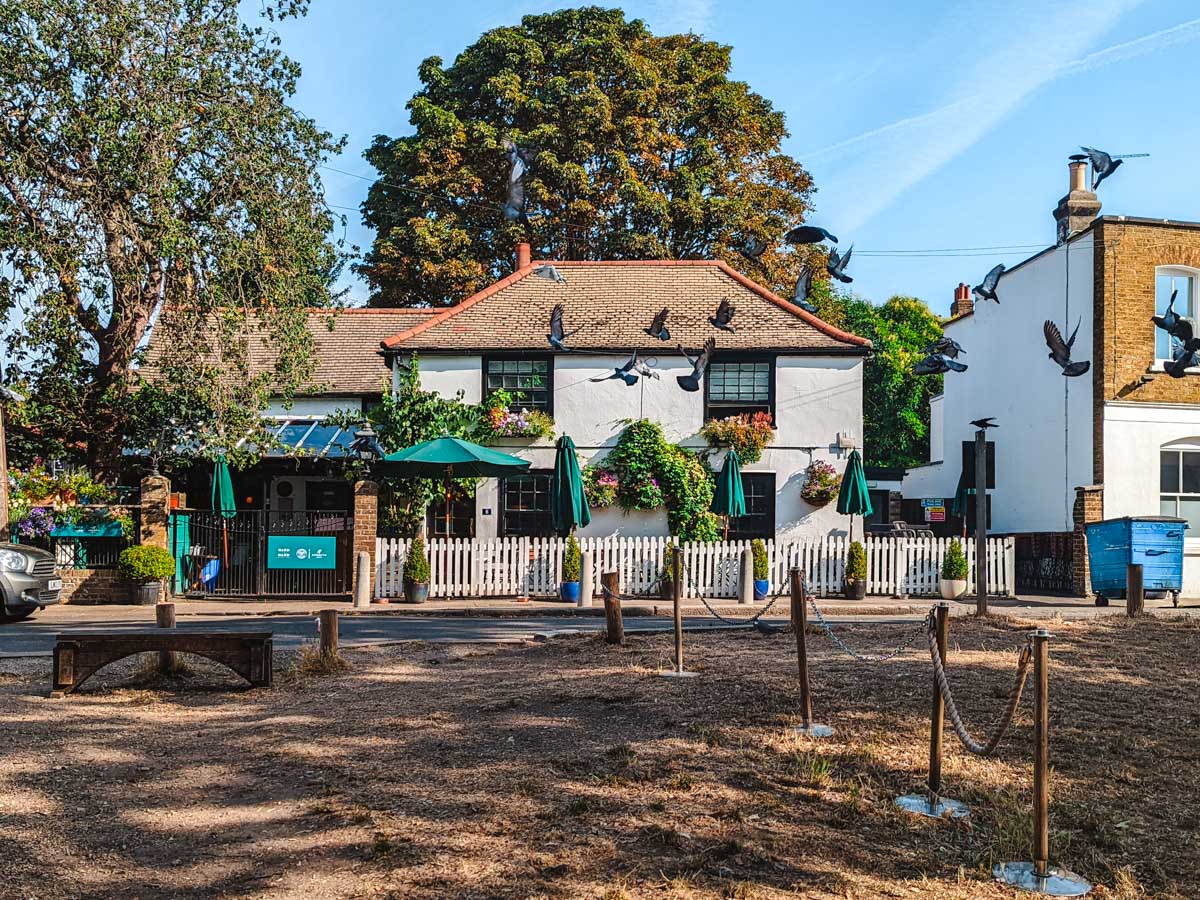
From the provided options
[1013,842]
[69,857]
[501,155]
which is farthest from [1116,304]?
[69,857]

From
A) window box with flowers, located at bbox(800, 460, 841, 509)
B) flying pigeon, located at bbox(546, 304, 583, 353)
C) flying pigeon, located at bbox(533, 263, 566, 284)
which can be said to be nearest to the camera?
flying pigeon, located at bbox(546, 304, 583, 353)

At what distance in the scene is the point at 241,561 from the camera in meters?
20.1

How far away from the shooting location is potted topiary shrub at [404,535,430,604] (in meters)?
19.0

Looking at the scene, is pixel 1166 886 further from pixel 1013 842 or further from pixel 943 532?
pixel 943 532

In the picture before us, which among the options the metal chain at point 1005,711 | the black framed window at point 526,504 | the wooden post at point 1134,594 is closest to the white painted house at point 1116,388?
the wooden post at point 1134,594

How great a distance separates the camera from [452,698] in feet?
27.3

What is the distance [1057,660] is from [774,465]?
13.0m

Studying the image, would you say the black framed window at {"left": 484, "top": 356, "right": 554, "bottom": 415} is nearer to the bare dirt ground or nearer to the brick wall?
the brick wall

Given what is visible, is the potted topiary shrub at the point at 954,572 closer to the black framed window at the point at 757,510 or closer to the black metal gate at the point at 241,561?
the black framed window at the point at 757,510

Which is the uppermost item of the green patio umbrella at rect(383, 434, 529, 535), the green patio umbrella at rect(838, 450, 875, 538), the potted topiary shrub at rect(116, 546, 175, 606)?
the green patio umbrella at rect(383, 434, 529, 535)

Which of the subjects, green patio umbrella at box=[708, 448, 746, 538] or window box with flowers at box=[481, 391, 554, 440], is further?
window box with flowers at box=[481, 391, 554, 440]

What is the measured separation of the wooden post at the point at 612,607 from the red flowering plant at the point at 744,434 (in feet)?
36.8

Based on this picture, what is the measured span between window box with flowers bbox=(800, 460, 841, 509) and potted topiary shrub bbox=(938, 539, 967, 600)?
267 cm

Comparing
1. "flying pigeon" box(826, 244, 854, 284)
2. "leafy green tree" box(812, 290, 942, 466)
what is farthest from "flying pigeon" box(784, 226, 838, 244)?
"leafy green tree" box(812, 290, 942, 466)
